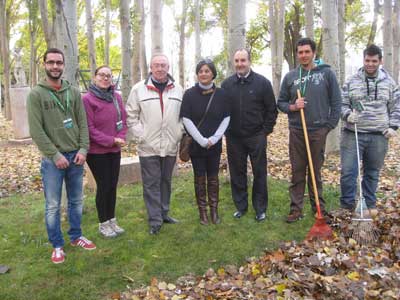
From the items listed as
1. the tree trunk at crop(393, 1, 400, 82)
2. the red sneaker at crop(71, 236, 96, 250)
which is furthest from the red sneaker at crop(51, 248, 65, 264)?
the tree trunk at crop(393, 1, 400, 82)

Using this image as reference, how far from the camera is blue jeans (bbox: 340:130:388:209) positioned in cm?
523

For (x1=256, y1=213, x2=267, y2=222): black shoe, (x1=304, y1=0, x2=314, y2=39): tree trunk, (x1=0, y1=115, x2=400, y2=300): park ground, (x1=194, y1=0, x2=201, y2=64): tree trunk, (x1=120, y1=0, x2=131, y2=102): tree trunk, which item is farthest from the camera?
(x1=194, y1=0, x2=201, y2=64): tree trunk

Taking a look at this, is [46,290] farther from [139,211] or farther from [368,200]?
[368,200]

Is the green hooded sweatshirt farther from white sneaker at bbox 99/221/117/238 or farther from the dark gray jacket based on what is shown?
the dark gray jacket

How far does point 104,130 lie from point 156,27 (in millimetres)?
4968

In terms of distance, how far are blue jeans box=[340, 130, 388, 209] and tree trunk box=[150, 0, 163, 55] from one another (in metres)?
4.81

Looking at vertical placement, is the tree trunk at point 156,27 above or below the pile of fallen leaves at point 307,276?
above

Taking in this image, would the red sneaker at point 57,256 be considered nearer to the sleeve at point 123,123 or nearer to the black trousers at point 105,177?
the black trousers at point 105,177

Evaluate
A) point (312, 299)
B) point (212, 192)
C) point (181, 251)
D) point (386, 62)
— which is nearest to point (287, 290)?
point (312, 299)

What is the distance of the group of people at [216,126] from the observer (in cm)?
464

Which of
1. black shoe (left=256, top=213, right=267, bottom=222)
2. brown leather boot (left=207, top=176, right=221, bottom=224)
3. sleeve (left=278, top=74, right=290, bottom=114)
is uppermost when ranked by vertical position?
sleeve (left=278, top=74, right=290, bottom=114)

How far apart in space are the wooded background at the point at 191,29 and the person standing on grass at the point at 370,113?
2.09 metres

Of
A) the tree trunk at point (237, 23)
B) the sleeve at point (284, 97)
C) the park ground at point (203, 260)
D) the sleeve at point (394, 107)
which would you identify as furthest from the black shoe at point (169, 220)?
the sleeve at point (394, 107)

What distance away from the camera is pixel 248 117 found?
16.8 feet
